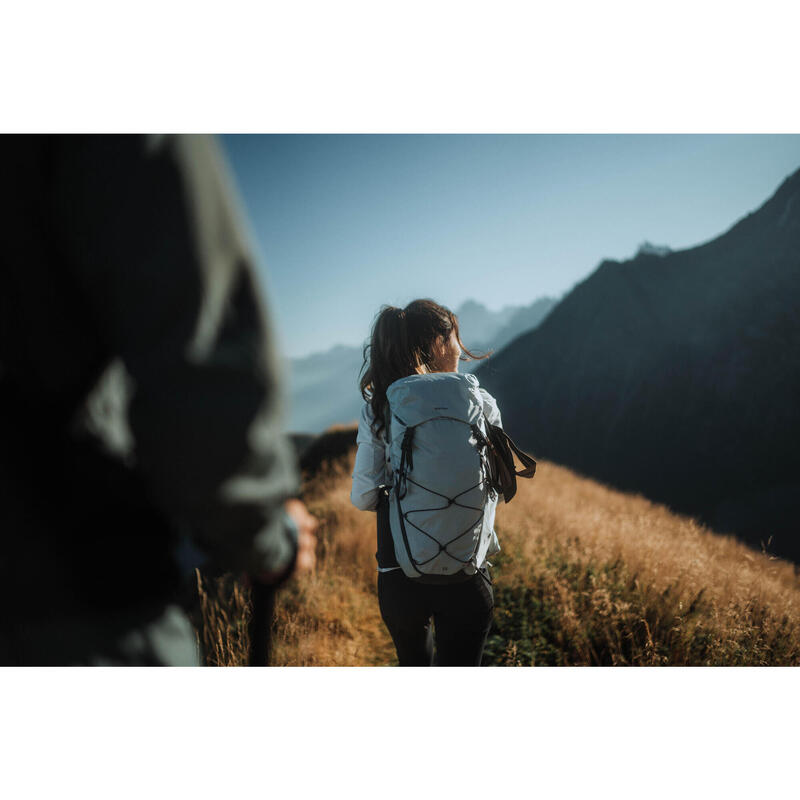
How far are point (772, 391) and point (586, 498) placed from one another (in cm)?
163

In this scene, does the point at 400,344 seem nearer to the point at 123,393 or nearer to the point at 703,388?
→ the point at 123,393

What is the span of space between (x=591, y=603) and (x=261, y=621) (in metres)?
2.16

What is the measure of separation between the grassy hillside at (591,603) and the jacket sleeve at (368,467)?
1.34 metres

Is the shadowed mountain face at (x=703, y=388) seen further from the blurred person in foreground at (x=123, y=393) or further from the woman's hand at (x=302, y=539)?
the blurred person in foreground at (x=123, y=393)

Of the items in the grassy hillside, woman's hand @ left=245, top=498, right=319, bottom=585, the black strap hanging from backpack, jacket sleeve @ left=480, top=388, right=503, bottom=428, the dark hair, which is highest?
the dark hair

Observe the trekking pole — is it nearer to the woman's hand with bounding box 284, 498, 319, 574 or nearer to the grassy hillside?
the woman's hand with bounding box 284, 498, 319, 574

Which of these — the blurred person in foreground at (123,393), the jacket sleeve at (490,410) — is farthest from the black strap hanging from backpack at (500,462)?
the blurred person in foreground at (123,393)

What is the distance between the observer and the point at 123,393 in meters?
0.71

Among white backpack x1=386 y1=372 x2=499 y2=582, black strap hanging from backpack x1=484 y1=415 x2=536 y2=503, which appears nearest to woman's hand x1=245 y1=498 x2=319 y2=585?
white backpack x1=386 y1=372 x2=499 y2=582

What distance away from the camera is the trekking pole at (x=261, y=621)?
37.6 inches

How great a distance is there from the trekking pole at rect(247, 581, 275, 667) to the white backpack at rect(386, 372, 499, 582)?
1.74 feet

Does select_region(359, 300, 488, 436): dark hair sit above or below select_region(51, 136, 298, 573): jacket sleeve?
above

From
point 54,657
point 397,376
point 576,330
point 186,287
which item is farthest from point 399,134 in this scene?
point 576,330

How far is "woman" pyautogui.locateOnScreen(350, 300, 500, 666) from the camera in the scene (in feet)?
4.90
